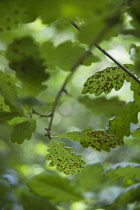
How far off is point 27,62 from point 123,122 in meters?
0.40

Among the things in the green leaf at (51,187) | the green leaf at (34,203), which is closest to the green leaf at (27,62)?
the green leaf at (34,203)

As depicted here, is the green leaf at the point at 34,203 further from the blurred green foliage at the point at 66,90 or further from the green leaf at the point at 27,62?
the green leaf at the point at 27,62

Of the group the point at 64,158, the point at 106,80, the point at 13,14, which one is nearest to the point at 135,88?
the point at 106,80

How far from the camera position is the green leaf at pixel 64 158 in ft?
2.36

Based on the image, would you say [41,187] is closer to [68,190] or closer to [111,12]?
[68,190]

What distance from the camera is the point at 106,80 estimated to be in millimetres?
736

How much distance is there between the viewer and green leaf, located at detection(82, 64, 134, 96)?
0.72 meters

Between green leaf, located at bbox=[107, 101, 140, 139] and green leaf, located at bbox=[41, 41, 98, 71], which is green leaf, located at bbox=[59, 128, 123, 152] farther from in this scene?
green leaf, located at bbox=[41, 41, 98, 71]

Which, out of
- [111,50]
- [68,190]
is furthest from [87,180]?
[111,50]

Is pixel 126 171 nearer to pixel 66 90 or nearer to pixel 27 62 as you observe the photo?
pixel 66 90

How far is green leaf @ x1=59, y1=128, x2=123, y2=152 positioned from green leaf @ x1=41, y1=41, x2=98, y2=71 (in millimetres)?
238

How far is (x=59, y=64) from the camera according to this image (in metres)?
0.49

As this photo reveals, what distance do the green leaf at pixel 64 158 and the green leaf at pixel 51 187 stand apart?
0.27 meters

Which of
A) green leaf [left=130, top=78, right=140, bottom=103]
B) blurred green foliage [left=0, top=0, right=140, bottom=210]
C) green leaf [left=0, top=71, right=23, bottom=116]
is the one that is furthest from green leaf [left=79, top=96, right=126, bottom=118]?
green leaf [left=130, top=78, right=140, bottom=103]
